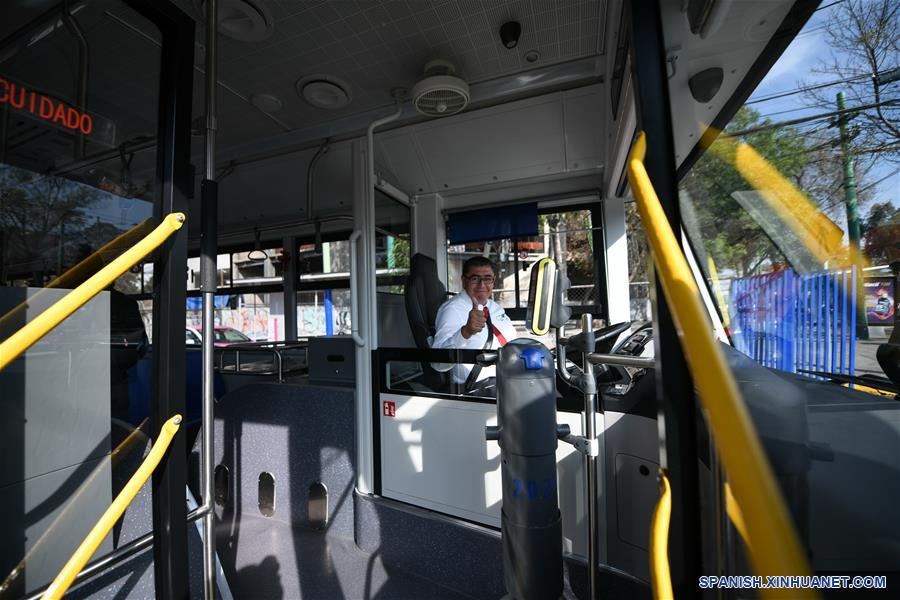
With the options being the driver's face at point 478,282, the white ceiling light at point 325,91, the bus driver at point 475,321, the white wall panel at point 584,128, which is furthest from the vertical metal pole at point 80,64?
the white wall panel at point 584,128

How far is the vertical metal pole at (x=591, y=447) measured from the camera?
1.15m

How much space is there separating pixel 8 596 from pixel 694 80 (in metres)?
2.24

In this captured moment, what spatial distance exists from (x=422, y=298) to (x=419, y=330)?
27 centimetres

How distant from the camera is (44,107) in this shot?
0.88 m

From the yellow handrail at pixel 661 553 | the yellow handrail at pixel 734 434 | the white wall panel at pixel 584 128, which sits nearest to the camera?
the yellow handrail at pixel 734 434

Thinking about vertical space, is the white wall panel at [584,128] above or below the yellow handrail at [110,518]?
above

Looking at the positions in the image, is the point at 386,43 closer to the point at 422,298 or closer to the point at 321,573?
the point at 422,298

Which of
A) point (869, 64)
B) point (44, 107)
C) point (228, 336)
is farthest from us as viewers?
point (228, 336)

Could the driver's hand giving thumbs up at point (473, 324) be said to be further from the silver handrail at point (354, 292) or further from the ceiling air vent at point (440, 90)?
the ceiling air vent at point (440, 90)

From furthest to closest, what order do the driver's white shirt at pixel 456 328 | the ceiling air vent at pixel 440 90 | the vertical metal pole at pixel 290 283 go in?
the vertical metal pole at pixel 290 283 → the driver's white shirt at pixel 456 328 → the ceiling air vent at pixel 440 90

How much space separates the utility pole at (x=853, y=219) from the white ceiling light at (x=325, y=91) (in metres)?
1.97

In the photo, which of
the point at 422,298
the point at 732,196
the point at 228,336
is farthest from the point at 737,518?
the point at 228,336

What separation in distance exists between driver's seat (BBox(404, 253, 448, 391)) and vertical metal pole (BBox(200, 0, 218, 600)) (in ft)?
4.25

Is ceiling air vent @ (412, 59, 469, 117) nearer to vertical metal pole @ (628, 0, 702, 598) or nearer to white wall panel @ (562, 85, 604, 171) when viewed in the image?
white wall panel @ (562, 85, 604, 171)
